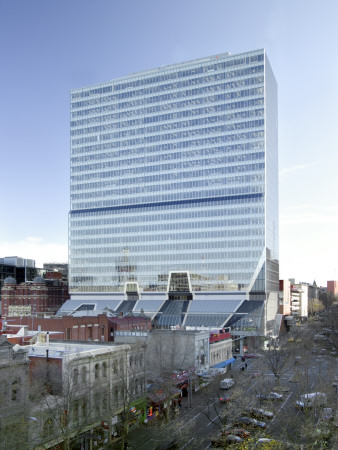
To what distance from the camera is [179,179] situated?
169125 millimetres

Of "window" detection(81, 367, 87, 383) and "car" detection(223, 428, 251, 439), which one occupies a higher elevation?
"window" detection(81, 367, 87, 383)

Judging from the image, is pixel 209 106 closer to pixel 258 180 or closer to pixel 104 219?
pixel 258 180

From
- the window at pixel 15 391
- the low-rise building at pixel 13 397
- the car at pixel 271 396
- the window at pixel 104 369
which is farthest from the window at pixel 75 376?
the car at pixel 271 396

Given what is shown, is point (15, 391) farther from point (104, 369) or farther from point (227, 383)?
point (227, 383)

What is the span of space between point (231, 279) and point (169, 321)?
80.5 ft

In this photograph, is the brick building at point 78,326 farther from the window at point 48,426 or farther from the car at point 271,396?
the window at point 48,426

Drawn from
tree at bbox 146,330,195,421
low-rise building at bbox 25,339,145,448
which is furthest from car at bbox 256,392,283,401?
low-rise building at bbox 25,339,145,448

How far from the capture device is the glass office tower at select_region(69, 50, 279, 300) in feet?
521

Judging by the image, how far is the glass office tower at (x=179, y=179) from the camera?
15875 cm

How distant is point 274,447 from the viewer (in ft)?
134

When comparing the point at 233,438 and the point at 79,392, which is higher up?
the point at 79,392

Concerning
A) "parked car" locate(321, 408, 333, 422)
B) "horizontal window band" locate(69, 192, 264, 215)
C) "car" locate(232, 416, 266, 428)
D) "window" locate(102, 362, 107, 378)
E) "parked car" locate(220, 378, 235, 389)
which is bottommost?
"parked car" locate(220, 378, 235, 389)

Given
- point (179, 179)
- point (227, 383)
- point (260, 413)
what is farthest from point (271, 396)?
point (179, 179)

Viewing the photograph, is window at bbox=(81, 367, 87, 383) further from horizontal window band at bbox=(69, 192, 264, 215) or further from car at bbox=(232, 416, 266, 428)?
horizontal window band at bbox=(69, 192, 264, 215)
